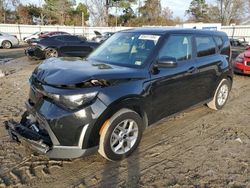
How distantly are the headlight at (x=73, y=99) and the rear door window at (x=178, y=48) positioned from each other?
1.44 meters

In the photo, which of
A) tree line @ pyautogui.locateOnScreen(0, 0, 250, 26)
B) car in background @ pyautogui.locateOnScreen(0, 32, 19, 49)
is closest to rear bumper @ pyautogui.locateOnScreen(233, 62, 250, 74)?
car in background @ pyautogui.locateOnScreen(0, 32, 19, 49)

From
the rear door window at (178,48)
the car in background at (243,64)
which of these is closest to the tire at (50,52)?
the car in background at (243,64)

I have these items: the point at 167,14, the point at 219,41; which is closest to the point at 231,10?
the point at 167,14

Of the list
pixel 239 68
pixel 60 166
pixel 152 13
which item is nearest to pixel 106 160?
pixel 60 166

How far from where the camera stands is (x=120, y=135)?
3.56 meters

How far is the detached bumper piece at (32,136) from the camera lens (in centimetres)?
313

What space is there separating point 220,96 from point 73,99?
3.82 m

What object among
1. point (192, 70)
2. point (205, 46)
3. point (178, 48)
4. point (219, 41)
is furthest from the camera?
point (219, 41)

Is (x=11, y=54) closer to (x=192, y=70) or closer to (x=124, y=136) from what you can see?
(x=192, y=70)

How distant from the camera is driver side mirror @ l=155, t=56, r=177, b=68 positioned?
12.5 feet

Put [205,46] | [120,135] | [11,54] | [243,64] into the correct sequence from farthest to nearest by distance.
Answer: [11,54]
[243,64]
[205,46]
[120,135]

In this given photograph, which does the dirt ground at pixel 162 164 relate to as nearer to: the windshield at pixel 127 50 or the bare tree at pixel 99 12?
the windshield at pixel 127 50

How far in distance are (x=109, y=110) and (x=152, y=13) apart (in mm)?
62169

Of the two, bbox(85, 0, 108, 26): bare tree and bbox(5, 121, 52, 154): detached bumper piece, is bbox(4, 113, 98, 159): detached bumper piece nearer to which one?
bbox(5, 121, 52, 154): detached bumper piece
